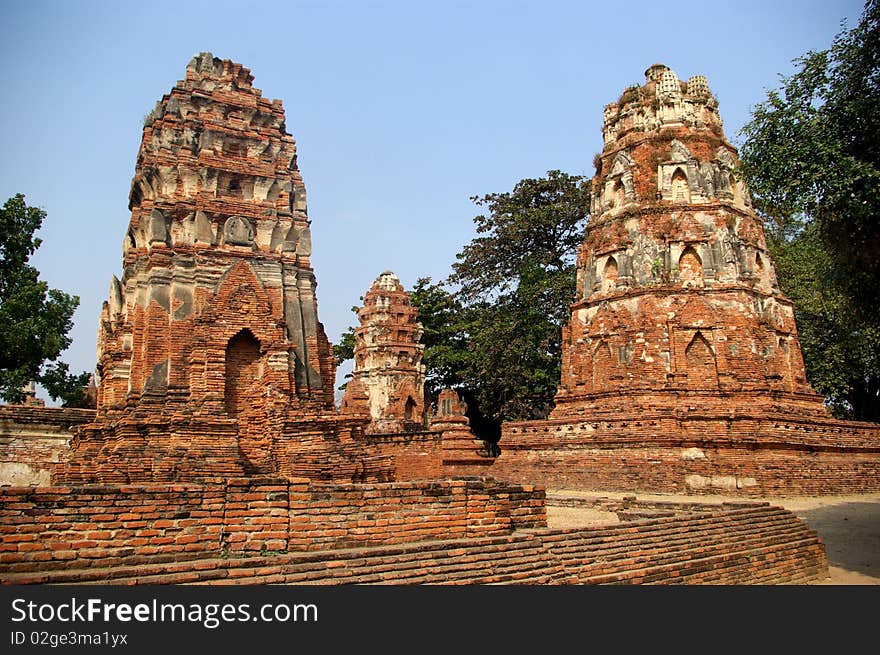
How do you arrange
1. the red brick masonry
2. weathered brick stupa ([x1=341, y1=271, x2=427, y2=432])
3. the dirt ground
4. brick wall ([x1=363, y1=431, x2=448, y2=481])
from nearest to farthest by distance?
the red brick masonry < the dirt ground < brick wall ([x1=363, y1=431, x2=448, y2=481]) < weathered brick stupa ([x1=341, y1=271, x2=427, y2=432])

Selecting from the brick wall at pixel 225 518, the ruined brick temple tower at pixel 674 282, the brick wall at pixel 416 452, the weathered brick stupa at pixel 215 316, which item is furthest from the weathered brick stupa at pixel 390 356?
the brick wall at pixel 225 518

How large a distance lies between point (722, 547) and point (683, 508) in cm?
293

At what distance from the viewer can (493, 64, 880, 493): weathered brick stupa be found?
17906mm

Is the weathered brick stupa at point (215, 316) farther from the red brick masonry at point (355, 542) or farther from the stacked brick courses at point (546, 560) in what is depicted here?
the stacked brick courses at point (546, 560)

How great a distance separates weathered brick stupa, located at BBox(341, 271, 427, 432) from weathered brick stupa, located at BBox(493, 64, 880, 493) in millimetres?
9131

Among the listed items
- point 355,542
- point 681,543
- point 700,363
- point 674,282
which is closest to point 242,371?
point 355,542

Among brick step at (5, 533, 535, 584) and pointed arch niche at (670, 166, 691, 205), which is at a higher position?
pointed arch niche at (670, 166, 691, 205)

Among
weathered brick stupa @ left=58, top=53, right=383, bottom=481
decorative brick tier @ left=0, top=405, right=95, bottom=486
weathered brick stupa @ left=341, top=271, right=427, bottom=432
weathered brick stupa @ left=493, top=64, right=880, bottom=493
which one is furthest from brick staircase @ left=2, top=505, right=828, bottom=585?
weathered brick stupa @ left=341, top=271, right=427, bottom=432

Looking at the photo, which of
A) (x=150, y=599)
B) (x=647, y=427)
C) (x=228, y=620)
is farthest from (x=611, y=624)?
(x=647, y=427)

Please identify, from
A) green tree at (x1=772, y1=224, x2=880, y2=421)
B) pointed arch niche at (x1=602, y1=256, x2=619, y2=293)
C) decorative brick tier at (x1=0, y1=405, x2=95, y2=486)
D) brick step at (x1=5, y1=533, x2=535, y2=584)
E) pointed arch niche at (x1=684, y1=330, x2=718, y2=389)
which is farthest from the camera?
green tree at (x1=772, y1=224, x2=880, y2=421)

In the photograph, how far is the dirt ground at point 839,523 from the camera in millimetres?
10188

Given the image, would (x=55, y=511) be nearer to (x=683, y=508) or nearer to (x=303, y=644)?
(x=303, y=644)

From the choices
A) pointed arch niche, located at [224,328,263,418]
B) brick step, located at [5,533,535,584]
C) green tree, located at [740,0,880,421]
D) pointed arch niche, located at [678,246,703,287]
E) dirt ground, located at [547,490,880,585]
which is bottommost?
dirt ground, located at [547,490,880,585]

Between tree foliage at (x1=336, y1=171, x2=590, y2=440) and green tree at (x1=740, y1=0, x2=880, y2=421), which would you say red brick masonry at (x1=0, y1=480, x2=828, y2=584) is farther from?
tree foliage at (x1=336, y1=171, x2=590, y2=440)
